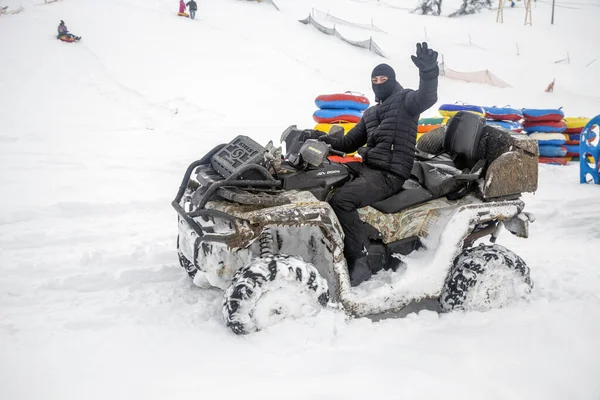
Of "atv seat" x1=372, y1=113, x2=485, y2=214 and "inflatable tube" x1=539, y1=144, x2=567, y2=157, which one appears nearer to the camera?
"atv seat" x1=372, y1=113, x2=485, y2=214

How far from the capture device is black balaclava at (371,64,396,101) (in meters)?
3.92

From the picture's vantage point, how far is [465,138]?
3994 millimetres

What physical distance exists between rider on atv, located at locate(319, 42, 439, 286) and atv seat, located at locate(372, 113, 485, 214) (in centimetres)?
12

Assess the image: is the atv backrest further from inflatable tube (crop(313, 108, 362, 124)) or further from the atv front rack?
inflatable tube (crop(313, 108, 362, 124))

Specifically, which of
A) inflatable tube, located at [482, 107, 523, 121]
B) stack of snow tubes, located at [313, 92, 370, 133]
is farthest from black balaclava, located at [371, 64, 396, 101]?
inflatable tube, located at [482, 107, 523, 121]

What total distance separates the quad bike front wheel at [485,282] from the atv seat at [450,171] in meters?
0.57

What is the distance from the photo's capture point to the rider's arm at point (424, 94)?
11.3ft

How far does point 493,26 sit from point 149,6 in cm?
2402

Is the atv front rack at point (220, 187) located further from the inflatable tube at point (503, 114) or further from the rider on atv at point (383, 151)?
the inflatable tube at point (503, 114)

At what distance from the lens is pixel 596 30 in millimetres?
32969

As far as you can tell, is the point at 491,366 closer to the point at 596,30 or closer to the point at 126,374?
the point at 126,374

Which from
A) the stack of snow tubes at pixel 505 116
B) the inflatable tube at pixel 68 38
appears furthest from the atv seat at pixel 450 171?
the inflatable tube at pixel 68 38

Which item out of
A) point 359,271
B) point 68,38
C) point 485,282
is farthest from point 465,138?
point 68,38

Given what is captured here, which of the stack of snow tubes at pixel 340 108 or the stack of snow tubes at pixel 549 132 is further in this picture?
the stack of snow tubes at pixel 549 132
